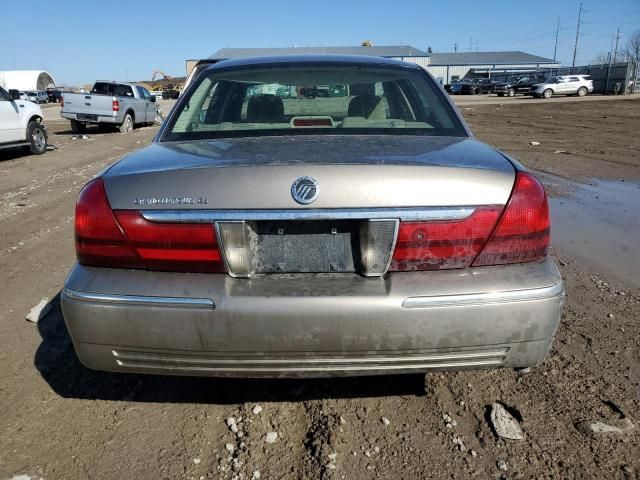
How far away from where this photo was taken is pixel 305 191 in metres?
1.92

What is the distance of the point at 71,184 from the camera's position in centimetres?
867

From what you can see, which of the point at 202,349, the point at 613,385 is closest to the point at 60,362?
the point at 202,349

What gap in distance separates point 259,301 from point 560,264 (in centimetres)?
357

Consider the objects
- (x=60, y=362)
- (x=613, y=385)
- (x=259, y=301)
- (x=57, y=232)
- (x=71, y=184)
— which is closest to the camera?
(x=259, y=301)

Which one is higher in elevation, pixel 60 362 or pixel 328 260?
pixel 328 260

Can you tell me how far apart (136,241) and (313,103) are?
1482 mm

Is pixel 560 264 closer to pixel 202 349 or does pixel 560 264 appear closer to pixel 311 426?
pixel 311 426

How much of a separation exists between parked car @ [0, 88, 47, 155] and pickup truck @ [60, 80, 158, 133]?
5.29 metres

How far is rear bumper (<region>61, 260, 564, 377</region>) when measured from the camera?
192cm

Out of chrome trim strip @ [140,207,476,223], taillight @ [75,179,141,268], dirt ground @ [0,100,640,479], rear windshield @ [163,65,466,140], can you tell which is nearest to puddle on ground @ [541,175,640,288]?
dirt ground @ [0,100,640,479]

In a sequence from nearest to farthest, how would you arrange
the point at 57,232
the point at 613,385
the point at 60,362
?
1. the point at 613,385
2. the point at 60,362
3. the point at 57,232

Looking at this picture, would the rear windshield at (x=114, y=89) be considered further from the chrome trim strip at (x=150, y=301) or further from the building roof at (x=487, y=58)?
the building roof at (x=487, y=58)

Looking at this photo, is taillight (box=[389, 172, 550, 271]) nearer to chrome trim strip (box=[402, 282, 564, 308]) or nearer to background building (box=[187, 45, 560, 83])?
chrome trim strip (box=[402, 282, 564, 308])

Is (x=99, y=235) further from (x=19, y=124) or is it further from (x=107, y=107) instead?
(x=107, y=107)
